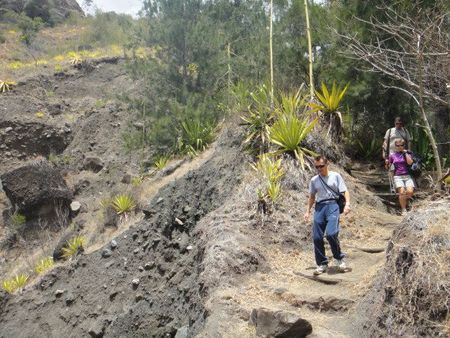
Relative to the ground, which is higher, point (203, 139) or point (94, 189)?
point (203, 139)

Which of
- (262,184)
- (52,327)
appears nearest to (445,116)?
(262,184)

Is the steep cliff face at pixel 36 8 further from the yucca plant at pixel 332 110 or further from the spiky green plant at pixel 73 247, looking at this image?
the yucca plant at pixel 332 110

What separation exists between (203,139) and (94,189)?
322 inches

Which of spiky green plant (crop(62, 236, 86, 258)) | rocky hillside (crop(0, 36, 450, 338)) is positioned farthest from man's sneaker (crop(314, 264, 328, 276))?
spiky green plant (crop(62, 236, 86, 258))

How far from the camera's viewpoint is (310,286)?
718cm

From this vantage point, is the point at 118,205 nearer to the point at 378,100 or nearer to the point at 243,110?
the point at 243,110

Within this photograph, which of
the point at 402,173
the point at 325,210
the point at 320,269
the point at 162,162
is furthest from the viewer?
the point at 162,162

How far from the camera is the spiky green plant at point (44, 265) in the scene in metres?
14.3

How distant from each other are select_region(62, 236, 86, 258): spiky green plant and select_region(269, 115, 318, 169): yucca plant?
630cm

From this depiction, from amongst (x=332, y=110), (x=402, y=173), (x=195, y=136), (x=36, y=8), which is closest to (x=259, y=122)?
(x=332, y=110)

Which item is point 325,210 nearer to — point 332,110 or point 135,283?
point 332,110

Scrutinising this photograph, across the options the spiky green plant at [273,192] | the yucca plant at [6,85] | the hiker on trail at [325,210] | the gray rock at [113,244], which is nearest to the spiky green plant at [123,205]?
the gray rock at [113,244]

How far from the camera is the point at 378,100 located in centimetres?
1303

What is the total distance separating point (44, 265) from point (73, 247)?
4.55 ft
